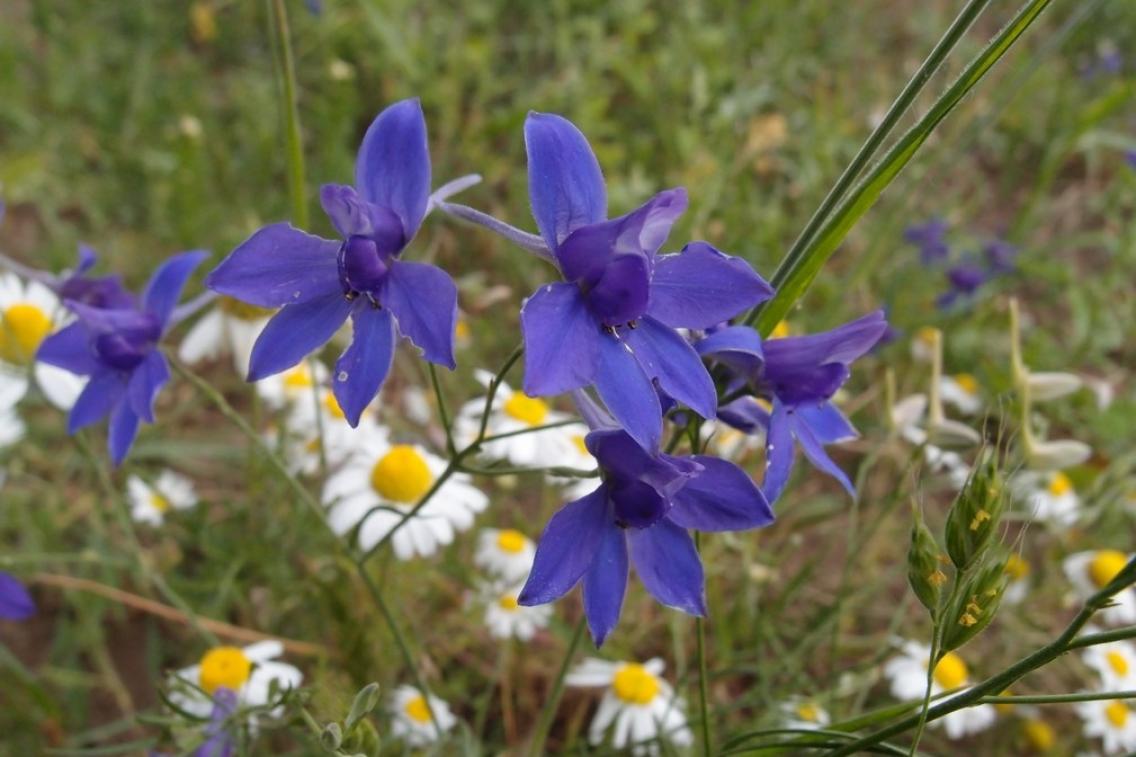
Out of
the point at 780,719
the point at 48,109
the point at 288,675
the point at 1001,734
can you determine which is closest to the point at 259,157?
the point at 48,109

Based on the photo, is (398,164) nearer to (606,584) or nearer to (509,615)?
(606,584)

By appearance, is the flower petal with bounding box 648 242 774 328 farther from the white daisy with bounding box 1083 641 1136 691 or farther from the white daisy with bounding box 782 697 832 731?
the white daisy with bounding box 1083 641 1136 691

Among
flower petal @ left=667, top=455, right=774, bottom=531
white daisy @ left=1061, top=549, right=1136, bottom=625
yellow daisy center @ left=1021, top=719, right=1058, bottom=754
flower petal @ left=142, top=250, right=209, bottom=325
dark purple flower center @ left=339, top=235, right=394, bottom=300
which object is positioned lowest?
flower petal @ left=667, top=455, right=774, bottom=531

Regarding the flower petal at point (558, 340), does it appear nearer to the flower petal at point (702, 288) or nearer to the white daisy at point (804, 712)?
the flower petal at point (702, 288)

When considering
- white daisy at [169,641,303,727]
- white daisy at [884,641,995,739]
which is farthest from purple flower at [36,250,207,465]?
white daisy at [884,641,995,739]

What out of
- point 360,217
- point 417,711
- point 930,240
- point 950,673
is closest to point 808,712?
point 950,673
